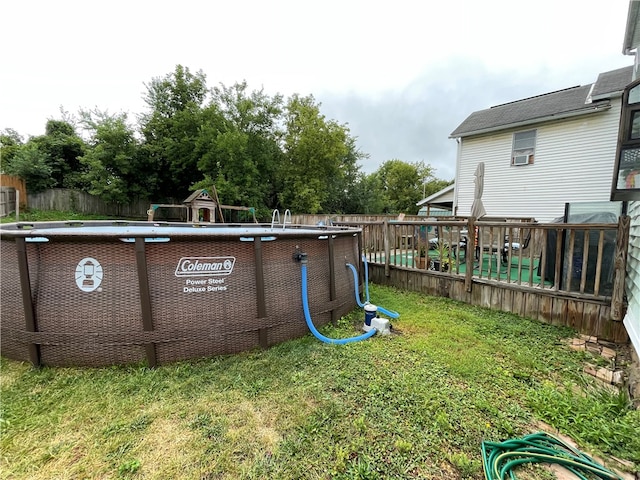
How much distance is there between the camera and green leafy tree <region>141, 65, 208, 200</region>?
17.3m

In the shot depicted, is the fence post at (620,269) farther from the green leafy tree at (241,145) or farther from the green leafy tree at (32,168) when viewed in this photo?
the green leafy tree at (32,168)

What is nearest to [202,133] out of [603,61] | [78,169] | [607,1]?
[78,169]

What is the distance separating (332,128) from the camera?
21.2 metres

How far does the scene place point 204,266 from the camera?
8.66 feet

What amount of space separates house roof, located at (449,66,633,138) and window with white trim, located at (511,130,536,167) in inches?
15.3

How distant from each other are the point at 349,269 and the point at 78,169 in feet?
72.3

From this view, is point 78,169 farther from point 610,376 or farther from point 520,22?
point 610,376

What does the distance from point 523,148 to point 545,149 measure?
640 millimetres

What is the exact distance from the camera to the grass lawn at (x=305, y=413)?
60.0 inches

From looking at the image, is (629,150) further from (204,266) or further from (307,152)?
(307,152)

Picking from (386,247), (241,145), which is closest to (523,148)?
(386,247)

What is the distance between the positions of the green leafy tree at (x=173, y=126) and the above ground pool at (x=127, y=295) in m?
16.4

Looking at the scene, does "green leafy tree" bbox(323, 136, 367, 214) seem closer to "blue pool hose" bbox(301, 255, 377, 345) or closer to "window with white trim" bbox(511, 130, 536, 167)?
"window with white trim" bbox(511, 130, 536, 167)

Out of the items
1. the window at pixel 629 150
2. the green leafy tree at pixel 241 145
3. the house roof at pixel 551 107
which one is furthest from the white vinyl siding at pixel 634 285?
the green leafy tree at pixel 241 145
